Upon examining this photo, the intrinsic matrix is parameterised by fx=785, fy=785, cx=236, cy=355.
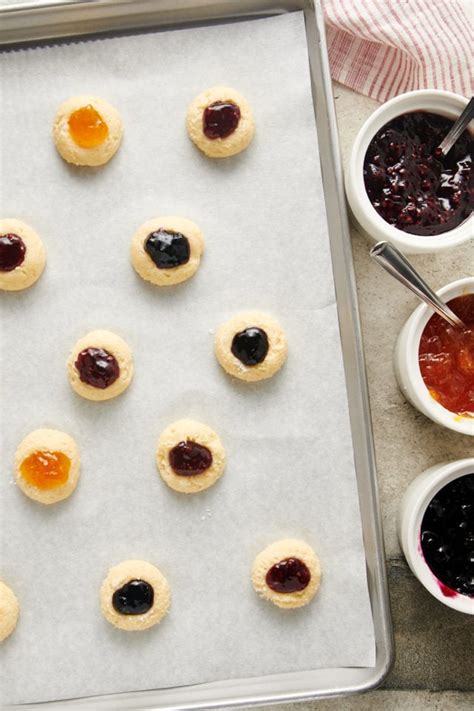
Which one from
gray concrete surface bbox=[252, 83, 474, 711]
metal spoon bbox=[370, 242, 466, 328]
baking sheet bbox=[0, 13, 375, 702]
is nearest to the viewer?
metal spoon bbox=[370, 242, 466, 328]

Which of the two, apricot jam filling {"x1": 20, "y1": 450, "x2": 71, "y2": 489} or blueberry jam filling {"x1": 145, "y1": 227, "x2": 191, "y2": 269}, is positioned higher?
blueberry jam filling {"x1": 145, "y1": 227, "x2": 191, "y2": 269}

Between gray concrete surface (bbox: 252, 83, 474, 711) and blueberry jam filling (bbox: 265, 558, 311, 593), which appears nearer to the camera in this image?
blueberry jam filling (bbox: 265, 558, 311, 593)

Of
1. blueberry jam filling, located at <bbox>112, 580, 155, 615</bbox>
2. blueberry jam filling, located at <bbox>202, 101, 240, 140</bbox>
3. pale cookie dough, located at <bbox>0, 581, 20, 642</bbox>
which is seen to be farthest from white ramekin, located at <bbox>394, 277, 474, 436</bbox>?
pale cookie dough, located at <bbox>0, 581, 20, 642</bbox>

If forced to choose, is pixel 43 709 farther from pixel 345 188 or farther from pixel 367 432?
pixel 345 188

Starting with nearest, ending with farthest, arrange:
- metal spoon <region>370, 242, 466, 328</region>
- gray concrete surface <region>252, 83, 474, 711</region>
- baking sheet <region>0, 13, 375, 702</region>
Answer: metal spoon <region>370, 242, 466, 328</region>
baking sheet <region>0, 13, 375, 702</region>
gray concrete surface <region>252, 83, 474, 711</region>

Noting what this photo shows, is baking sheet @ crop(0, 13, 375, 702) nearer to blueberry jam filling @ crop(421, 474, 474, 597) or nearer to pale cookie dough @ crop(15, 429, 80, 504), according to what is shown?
pale cookie dough @ crop(15, 429, 80, 504)

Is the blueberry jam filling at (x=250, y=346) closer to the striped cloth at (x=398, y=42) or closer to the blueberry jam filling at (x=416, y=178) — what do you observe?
the blueberry jam filling at (x=416, y=178)

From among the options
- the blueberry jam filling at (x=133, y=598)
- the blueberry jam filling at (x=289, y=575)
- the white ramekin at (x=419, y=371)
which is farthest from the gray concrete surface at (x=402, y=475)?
the blueberry jam filling at (x=133, y=598)
